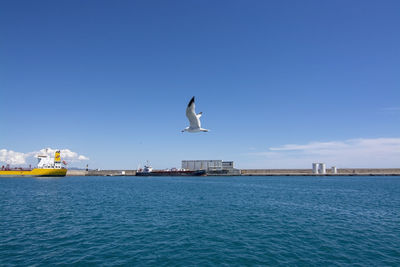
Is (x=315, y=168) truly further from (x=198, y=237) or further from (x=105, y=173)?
(x=105, y=173)

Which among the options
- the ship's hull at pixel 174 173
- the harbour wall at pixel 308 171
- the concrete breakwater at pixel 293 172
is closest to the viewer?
the ship's hull at pixel 174 173

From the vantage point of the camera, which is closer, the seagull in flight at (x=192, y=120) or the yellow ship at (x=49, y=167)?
the seagull in flight at (x=192, y=120)

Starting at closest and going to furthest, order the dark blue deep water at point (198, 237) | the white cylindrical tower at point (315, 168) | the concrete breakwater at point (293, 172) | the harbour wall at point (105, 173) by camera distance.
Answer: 1. the dark blue deep water at point (198, 237)
2. the white cylindrical tower at point (315, 168)
3. the concrete breakwater at point (293, 172)
4. the harbour wall at point (105, 173)

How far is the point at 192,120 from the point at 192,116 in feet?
2.32

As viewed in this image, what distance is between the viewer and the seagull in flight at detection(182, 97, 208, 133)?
61.8 feet

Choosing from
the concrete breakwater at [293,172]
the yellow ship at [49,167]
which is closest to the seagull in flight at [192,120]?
the yellow ship at [49,167]

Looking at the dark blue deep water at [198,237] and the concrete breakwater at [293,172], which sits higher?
the dark blue deep water at [198,237]

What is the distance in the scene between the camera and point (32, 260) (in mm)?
11922

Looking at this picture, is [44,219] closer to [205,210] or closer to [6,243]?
[6,243]

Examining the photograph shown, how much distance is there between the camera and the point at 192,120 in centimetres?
2006

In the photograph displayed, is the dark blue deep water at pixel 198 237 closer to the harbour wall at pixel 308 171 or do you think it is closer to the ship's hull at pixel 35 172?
the ship's hull at pixel 35 172

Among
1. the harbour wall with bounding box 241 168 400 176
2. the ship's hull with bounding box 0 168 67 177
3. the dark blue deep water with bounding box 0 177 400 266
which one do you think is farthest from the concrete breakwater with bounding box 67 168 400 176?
the dark blue deep water with bounding box 0 177 400 266

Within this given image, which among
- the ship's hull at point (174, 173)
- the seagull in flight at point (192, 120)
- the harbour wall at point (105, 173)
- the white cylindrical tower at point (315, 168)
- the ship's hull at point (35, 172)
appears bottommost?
the harbour wall at point (105, 173)

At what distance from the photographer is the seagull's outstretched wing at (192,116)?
61.7ft
